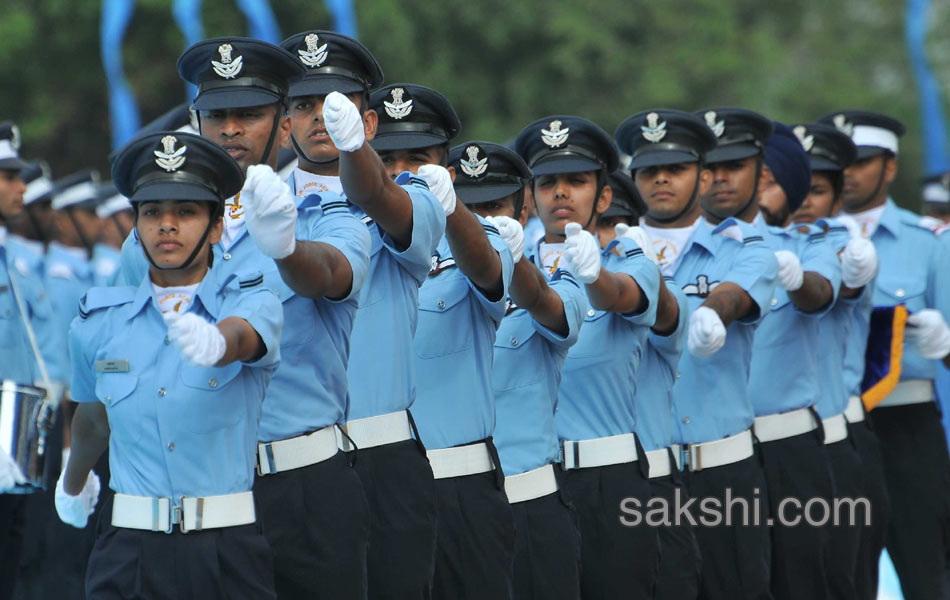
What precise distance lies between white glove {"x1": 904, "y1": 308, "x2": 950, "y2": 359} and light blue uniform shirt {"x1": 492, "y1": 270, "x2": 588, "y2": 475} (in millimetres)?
3149

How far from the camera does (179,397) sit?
4.32 m

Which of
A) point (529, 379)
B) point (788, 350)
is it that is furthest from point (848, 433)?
point (529, 379)

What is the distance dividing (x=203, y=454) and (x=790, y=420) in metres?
3.81

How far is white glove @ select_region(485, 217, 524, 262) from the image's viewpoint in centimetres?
528

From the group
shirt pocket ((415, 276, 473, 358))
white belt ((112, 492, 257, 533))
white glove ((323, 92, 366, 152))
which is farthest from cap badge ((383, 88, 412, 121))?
white belt ((112, 492, 257, 533))

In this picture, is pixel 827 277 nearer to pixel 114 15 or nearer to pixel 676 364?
pixel 676 364

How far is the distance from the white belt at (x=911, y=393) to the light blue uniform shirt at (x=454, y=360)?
3.86 metres

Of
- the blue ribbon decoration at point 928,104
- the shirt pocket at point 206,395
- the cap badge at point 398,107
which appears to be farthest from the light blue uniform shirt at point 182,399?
the blue ribbon decoration at point 928,104

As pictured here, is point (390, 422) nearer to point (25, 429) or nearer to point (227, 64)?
point (227, 64)

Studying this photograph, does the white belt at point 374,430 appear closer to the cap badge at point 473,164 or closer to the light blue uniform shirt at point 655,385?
the cap badge at point 473,164

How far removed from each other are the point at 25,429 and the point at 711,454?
9.47 ft

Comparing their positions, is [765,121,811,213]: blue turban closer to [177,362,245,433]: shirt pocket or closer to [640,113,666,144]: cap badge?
[640,113,666,144]: cap badge

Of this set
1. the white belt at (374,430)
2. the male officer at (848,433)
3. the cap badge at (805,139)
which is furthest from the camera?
the cap badge at (805,139)

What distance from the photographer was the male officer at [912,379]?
8.33 metres
